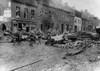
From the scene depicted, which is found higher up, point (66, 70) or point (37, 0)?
point (37, 0)

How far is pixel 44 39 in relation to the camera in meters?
15.6

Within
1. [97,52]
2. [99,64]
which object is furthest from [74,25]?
[99,64]

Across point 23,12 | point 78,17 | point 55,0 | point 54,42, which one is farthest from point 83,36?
point 78,17

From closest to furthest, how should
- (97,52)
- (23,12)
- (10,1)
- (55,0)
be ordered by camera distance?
1. (97,52)
2. (10,1)
3. (23,12)
4. (55,0)

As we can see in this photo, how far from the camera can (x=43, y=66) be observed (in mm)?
5270

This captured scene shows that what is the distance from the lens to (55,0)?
80.7 ft

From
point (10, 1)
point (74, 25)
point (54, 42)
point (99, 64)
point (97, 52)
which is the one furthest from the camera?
point (74, 25)

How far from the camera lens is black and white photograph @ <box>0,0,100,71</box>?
5527 mm

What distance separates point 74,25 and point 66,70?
29.4m

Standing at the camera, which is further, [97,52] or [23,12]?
[23,12]

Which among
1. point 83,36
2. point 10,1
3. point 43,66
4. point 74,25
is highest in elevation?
point 10,1

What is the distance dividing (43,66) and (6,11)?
538 inches

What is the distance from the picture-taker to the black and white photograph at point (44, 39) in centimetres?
553

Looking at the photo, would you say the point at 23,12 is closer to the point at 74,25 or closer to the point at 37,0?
the point at 37,0
